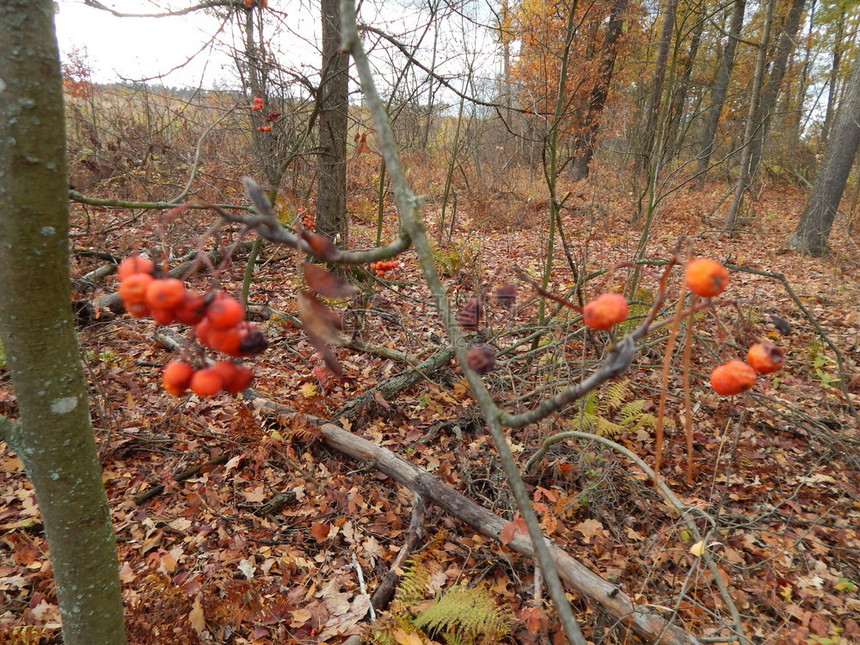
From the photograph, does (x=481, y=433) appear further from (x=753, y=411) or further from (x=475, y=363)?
(x=475, y=363)

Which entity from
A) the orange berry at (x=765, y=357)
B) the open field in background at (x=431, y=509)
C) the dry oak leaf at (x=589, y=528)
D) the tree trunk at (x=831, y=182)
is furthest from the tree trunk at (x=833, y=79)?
the orange berry at (x=765, y=357)

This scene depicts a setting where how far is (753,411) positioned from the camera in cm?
410

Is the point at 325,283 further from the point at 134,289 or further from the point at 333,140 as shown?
the point at 333,140

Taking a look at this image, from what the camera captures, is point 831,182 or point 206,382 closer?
point 206,382

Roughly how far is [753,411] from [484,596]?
318 cm

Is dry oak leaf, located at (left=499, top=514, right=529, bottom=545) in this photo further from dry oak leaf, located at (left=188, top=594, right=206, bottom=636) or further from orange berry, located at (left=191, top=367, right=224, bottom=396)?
orange berry, located at (left=191, top=367, right=224, bottom=396)

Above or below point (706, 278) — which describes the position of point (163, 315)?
below

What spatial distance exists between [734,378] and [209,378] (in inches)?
34.4

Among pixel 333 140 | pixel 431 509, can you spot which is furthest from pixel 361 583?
pixel 333 140

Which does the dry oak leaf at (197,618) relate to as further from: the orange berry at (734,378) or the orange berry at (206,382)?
the orange berry at (734,378)

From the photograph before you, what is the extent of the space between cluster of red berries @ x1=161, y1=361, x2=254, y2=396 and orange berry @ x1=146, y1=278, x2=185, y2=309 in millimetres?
127

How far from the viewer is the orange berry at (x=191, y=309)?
672 mm

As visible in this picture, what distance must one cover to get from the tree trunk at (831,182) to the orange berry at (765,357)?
30.8 feet

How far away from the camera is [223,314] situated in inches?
26.2
